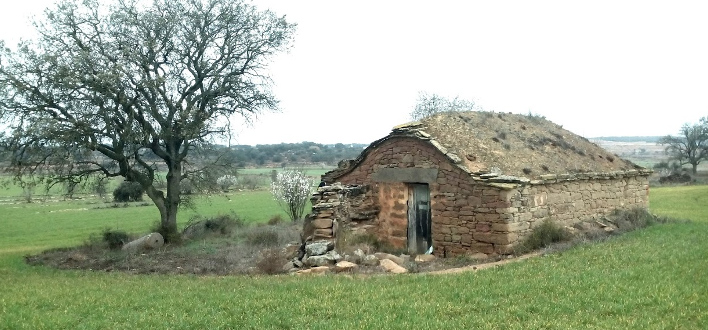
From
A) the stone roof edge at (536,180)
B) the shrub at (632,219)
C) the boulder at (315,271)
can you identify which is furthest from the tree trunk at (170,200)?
the shrub at (632,219)

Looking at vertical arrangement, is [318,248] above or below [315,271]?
above

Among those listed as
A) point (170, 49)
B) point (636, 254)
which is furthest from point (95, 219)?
point (636, 254)

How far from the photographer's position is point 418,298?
29.6 feet

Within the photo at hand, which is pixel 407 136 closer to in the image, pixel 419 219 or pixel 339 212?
pixel 419 219

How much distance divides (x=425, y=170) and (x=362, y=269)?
4.22 m

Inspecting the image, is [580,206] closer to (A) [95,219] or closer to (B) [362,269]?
(B) [362,269]

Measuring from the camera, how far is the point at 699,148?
2724 inches

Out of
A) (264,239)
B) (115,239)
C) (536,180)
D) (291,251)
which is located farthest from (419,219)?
(115,239)

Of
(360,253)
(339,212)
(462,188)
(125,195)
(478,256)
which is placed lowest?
(478,256)

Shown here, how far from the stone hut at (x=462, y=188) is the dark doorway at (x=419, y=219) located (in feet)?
0.09

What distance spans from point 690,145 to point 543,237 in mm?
64749

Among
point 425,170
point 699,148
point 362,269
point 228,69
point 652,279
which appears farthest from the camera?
point 699,148

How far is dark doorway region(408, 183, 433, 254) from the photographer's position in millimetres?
16438

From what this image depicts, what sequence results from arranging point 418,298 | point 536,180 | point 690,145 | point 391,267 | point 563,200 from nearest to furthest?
point 418,298 < point 391,267 < point 536,180 < point 563,200 < point 690,145
